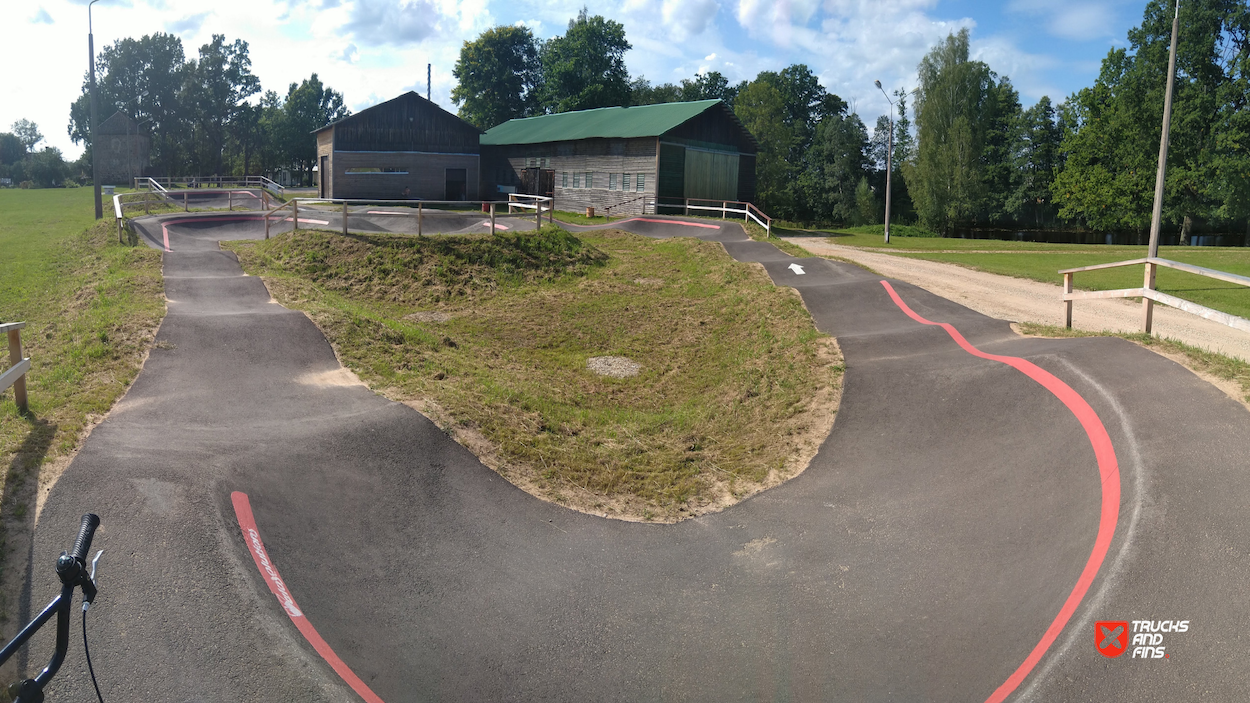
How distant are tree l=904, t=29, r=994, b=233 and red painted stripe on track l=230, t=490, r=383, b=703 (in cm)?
6302

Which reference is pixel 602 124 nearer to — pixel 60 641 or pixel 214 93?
pixel 60 641

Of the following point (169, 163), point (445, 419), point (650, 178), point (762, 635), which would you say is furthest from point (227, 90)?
point (762, 635)

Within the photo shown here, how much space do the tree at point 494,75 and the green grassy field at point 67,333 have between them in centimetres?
5218

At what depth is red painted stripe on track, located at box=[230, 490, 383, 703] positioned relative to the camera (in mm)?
5289

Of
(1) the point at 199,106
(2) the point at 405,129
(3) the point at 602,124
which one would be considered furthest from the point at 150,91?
(3) the point at 602,124

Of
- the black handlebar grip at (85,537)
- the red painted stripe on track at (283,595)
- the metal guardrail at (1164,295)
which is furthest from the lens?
the metal guardrail at (1164,295)

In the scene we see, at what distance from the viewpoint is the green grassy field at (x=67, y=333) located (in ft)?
24.1

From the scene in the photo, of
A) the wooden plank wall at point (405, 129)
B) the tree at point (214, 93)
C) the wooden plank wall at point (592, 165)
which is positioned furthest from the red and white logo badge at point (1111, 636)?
the tree at point (214, 93)

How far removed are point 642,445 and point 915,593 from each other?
16.1 ft

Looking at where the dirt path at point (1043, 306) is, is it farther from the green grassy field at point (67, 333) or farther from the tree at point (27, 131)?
the tree at point (27, 131)

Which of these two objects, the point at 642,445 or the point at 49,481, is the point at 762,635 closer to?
the point at 642,445

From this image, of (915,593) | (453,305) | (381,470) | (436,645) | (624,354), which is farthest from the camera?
(453,305)

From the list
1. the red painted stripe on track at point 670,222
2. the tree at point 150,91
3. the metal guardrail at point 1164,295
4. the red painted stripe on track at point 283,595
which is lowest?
the red painted stripe on track at point 283,595

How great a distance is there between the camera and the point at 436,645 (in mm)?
5930
